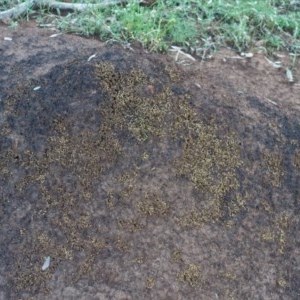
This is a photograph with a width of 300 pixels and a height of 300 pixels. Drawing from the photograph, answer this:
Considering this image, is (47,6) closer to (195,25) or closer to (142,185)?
(195,25)

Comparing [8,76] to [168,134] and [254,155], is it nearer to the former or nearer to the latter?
[168,134]

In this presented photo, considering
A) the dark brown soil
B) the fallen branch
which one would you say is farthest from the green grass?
the dark brown soil

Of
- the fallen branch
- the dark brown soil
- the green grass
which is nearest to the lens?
the dark brown soil

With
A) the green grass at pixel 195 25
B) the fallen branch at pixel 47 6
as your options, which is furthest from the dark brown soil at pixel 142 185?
the fallen branch at pixel 47 6

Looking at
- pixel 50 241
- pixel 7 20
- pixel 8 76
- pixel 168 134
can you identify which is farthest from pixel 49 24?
pixel 50 241

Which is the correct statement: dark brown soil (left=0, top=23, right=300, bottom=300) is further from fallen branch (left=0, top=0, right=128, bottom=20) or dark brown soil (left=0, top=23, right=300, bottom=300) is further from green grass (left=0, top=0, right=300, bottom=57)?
fallen branch (left=0, top=0, right=128, bottom=20)

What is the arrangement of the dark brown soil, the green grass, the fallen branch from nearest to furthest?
the dark brown soil
the green grass
the fallen branch

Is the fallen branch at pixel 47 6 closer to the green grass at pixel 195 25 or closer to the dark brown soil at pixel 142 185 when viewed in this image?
the green grass at pixel 195 25
